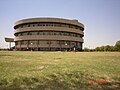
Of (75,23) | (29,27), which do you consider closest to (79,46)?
(75,23)

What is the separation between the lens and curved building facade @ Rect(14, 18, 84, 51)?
81812 mm

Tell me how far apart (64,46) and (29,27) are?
21361 mm

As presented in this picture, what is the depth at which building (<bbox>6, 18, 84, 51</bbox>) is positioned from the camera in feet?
268

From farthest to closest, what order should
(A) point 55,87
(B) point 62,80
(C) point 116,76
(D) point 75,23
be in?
1. (D) point 75,23
2. (C) point 116,76
3. (B) point 62,80
4. (A) point 55,87

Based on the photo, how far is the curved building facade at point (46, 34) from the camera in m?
81.8

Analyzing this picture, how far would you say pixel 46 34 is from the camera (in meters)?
83.2

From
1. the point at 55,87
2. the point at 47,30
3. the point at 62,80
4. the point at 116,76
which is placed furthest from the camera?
the point at 47,30

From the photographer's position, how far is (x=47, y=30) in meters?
82.6

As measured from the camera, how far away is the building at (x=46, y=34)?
3221 inches

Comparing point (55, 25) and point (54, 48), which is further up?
point (55, 25)

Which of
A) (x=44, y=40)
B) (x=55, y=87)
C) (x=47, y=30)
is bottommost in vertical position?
(x=55, y=87)

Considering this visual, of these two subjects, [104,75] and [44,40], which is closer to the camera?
[104,75]

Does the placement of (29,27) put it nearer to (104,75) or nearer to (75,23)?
(75,23)

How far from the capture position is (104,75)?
33.5ft
